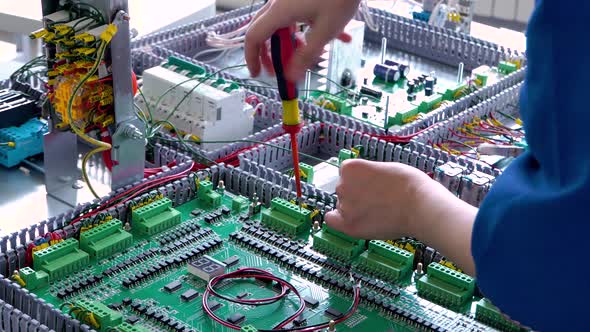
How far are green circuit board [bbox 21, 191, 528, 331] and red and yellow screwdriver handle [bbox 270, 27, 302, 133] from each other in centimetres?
55

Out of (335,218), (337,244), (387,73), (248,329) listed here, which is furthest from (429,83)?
(248,329)

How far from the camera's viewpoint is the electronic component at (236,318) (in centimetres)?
221

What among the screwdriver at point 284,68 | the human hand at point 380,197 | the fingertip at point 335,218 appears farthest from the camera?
the fingertip at point 335,218

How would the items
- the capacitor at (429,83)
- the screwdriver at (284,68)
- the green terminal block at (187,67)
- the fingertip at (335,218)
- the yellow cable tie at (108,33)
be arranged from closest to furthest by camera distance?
1. the screwdriver at (284,68)
2. the fingertip at (335,218)
3. the yellow cable tie at (108,33)
4. the green terminal block at (187,67)
5. the capacitor at (429,83)

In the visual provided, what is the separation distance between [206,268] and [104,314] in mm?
350

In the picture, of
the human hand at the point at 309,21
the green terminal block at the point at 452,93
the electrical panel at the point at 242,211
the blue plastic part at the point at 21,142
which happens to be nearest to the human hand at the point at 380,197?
the electrical panel at the point at 242,211

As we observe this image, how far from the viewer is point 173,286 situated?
2.36 meters

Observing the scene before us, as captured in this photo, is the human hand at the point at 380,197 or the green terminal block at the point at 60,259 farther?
the green terminal block at the point at 60,259

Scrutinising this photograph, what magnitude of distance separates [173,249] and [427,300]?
2.56 feet

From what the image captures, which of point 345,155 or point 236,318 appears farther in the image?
point 345,155

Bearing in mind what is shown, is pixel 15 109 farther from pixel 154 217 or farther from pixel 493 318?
pixel 493 318

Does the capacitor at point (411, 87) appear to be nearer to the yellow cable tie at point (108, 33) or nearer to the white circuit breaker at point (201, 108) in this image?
the white circuit breaker at point (201, 108)

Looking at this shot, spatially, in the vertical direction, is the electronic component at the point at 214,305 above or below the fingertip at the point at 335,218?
below

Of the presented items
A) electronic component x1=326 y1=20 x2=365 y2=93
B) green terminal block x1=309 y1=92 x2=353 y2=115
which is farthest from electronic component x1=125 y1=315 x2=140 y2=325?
electronic component x1=326 y1=20 x2=365 y2=93
